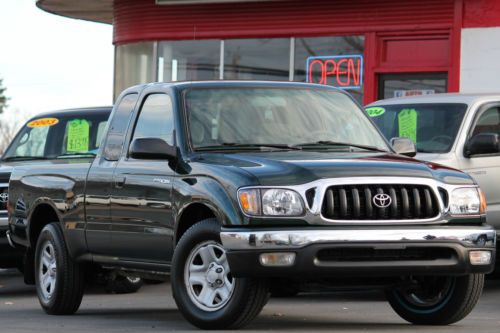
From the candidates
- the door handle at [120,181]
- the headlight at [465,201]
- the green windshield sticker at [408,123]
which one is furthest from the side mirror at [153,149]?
the green windshield sticker at [408,123]

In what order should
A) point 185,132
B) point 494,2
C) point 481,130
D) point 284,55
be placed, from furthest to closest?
point 284,55, point 494,2, point 481,130, point 185,132

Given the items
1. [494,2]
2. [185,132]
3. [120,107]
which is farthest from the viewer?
[494,2]

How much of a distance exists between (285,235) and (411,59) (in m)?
14.5

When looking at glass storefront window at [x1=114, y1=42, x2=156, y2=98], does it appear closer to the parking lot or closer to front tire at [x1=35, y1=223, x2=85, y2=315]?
the parking lot

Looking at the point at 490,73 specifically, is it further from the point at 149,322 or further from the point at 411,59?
the point at 149,322

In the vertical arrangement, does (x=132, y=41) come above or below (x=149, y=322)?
above

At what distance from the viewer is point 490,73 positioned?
22000 mm

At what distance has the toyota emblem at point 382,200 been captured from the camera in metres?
8.78

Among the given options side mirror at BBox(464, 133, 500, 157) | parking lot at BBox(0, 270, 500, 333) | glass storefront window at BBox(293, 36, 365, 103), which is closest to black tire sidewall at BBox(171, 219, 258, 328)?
parking lot at BBox(0, 270, 500, 333)

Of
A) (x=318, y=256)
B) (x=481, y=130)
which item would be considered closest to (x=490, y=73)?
(x=481, y=130)

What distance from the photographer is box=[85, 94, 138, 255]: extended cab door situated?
10.4 meters

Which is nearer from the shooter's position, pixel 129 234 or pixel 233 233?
pixel 233 233

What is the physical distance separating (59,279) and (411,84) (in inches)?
500

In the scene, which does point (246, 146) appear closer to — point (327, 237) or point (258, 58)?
point (327, 237)
